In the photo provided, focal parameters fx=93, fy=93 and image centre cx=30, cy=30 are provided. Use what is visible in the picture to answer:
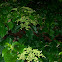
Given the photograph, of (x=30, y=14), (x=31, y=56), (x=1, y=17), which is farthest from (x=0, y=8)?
(x=31, y=56)

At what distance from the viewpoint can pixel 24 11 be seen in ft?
2.31

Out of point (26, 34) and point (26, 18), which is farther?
point (26, 34)

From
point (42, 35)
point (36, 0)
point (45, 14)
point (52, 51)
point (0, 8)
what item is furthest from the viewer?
point (36, 0)

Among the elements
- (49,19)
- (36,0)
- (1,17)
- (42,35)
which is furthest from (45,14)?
Result: (1,17)

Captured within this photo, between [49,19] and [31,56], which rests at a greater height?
[49,19]

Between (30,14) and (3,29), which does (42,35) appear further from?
(3,29)

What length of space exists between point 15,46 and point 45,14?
1.71 ft

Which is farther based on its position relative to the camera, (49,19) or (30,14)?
(49,19)

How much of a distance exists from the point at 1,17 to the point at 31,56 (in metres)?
0.34

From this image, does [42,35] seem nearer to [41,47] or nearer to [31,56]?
[41,47]

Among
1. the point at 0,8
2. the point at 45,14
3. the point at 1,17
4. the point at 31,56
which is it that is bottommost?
the point at 31,56

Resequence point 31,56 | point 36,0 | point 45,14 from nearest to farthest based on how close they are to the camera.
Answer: point 31,56 < point 45,14 < point 36,0

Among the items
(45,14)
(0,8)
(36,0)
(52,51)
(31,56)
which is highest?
(36,0)

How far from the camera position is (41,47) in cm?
87
